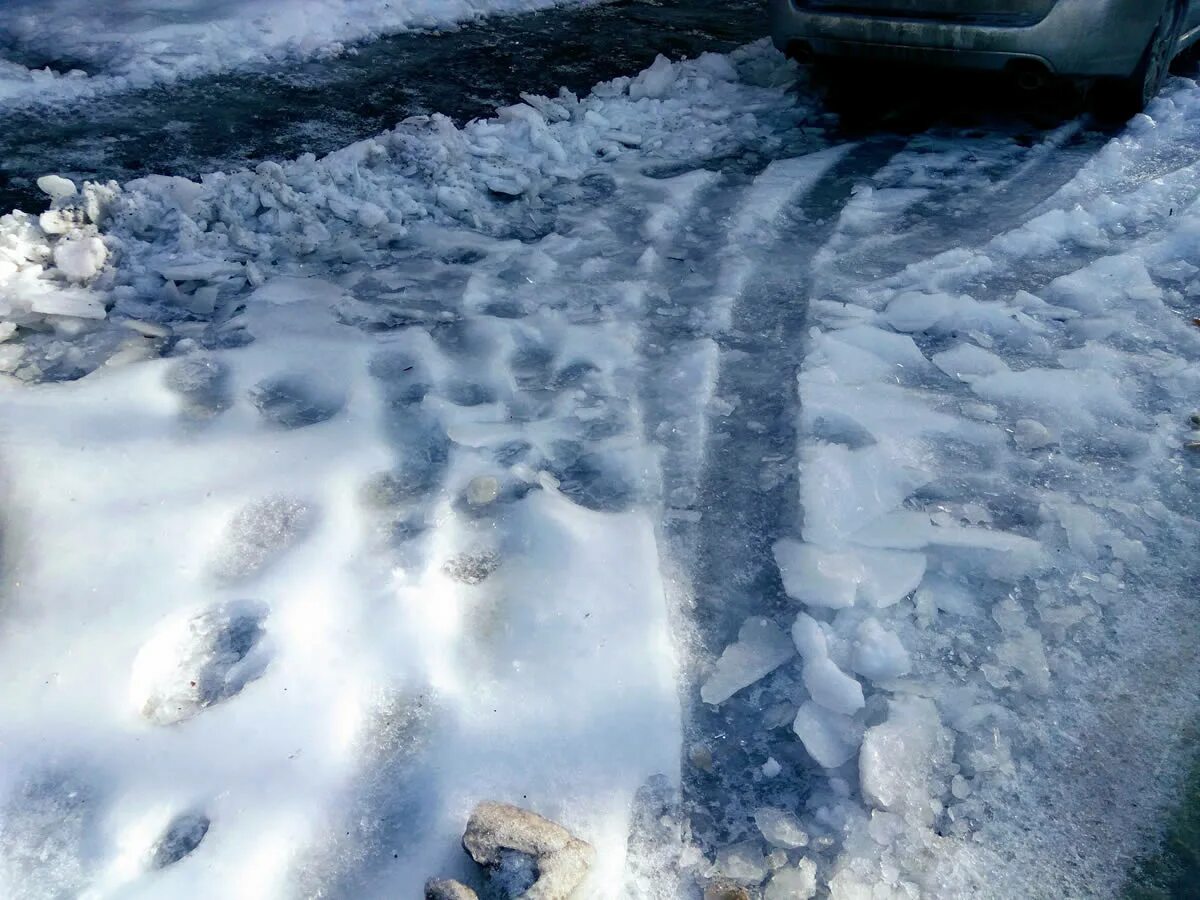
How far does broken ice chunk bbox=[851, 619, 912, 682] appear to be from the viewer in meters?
2.29

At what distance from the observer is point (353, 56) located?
6.48m

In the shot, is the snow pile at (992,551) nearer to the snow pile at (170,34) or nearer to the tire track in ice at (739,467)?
the tire track in ice at (739,467)

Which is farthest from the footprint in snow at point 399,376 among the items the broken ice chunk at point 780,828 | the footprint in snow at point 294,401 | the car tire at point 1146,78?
the car tire at point 1146,78

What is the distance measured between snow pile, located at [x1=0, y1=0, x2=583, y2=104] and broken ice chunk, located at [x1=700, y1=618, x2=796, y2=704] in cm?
523

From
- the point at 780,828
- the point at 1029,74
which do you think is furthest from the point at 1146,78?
the point at 780,828

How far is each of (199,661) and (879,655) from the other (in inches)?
60.8

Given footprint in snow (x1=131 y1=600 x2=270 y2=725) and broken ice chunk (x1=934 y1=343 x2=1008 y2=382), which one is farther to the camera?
broken ice chunk (x1=934 y1=343 x2=1008 y2=382)

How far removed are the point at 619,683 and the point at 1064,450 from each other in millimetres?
1550

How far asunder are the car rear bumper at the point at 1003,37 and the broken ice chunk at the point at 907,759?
3654 millimetres

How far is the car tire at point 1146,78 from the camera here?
16.8 ft

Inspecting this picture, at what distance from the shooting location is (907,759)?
2113 mm

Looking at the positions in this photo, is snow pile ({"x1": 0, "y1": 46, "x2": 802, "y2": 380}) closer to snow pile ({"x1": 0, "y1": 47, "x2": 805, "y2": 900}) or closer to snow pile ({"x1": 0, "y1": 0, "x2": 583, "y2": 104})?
snow pile ({"x1": 0, "y1": 47, "x2": 805, "y2": 900})

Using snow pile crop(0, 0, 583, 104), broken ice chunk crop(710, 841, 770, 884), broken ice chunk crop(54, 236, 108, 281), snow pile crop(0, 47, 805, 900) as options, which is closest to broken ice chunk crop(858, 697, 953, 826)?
broken ice chunk crop(710, 841, 770, 884)

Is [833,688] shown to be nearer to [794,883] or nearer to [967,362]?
[794,883]
